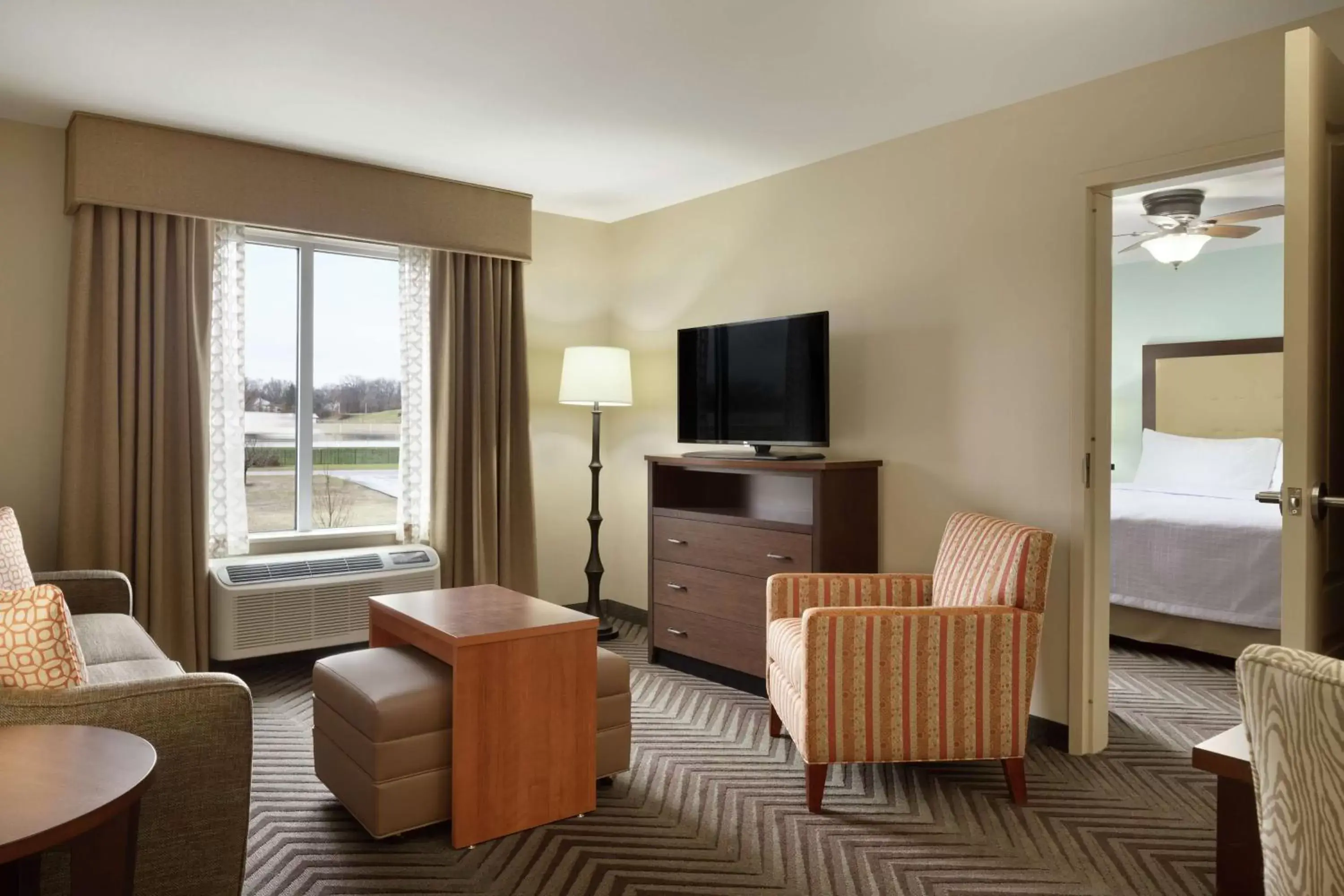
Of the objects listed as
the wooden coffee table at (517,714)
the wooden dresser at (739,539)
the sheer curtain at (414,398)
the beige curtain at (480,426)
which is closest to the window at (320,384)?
the sheer curtain at (414,398)

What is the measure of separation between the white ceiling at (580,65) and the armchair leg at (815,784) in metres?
2.31

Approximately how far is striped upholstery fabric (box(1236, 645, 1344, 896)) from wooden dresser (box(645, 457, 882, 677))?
266cm

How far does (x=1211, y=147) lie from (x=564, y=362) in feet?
10.4

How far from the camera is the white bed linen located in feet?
14.2

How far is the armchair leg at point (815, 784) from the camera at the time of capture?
9.08 ft

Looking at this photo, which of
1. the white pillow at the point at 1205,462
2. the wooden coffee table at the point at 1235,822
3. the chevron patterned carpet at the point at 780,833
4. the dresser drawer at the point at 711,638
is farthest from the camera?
the white pillow at the point at 1205,462

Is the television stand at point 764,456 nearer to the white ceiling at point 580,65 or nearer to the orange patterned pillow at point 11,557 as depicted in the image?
the white ceiling at point 580,65

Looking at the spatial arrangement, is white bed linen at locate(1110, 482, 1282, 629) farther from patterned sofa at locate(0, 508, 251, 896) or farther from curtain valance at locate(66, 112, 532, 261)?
patterned sofa at locate(0, 508, 251, 896)

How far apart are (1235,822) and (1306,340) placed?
81cm

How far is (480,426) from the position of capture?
483 cm

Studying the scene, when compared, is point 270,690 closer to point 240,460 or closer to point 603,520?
point 240,460

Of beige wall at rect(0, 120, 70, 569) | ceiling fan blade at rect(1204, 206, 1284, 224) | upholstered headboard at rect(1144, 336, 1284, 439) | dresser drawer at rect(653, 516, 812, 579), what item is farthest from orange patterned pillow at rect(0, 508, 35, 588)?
upholstered headboard at rect(1144, 336, 1284, 439)

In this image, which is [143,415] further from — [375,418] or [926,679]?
[926,679]

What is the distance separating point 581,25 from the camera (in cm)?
281
